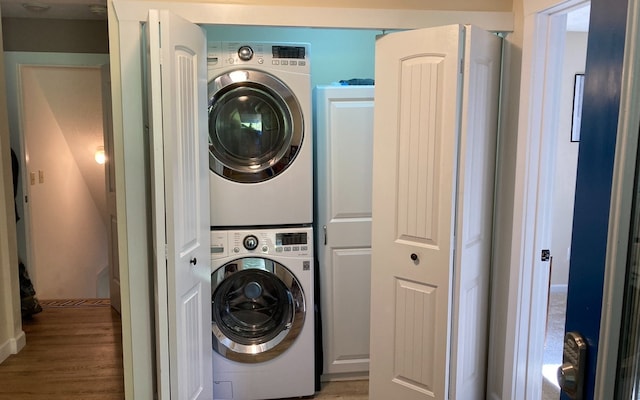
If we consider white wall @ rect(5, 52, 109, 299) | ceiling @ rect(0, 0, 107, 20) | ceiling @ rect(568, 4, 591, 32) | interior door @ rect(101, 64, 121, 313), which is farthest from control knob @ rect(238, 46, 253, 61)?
ceiling @ rect(568, 4, 591, 32)

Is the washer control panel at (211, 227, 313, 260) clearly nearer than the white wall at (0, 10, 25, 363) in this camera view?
Yes

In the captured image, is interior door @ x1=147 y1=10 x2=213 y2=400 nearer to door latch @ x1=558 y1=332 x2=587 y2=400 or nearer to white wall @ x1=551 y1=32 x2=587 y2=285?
door latch @ x1=558 y1=332 x2=587 y2=400

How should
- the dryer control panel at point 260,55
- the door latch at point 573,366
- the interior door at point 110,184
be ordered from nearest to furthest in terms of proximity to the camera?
the door latch at point 573,366, the dryer control panel at point 260,55, the interior door at point 110,184

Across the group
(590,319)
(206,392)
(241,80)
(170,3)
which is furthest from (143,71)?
(590,319)

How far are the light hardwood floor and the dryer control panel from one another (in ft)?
5.77

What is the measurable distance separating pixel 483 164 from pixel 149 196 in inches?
59.0

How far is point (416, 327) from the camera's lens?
7.52 ft

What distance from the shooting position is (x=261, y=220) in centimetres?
257

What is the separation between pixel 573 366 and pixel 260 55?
1975 mm

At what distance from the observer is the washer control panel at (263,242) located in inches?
99.2

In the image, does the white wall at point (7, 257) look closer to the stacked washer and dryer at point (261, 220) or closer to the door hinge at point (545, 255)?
the stacked washer and dryer at point (261, 220)

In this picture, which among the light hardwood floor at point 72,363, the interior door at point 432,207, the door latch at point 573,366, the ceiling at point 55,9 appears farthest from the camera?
the ceiling at point 55,9

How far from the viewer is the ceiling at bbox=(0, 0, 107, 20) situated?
3254 millimetres

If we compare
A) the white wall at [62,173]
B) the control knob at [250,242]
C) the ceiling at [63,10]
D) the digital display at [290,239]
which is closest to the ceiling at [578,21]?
the ceiling at [63,10]
